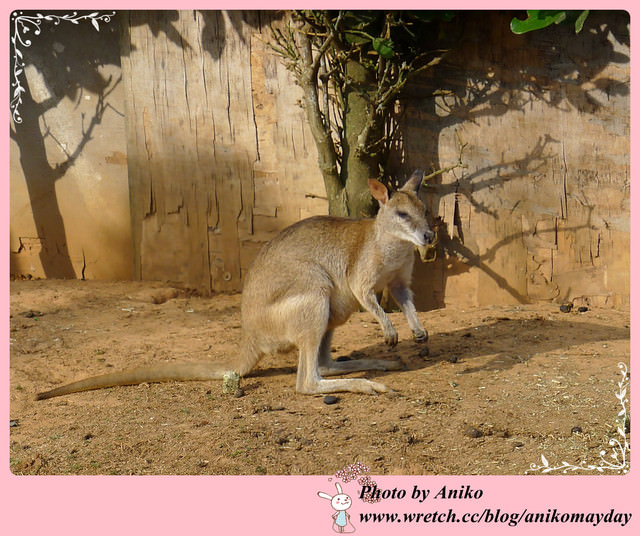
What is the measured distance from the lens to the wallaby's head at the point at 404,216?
196 inches

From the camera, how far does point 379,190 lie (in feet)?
16.9

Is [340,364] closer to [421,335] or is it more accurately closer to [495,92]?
[421,335]

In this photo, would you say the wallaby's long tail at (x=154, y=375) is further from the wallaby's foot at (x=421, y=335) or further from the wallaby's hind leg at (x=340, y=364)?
the wallaby's foot at (x=421, y=335)

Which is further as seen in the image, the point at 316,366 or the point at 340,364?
the point at 340,364

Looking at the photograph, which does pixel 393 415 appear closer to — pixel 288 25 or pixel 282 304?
pixel 282 304

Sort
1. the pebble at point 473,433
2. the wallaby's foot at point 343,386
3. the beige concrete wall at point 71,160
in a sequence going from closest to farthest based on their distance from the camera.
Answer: the pebble at point 473,433
the wallaby's foot at point 343,386
the beige concrete wall at point 71,160

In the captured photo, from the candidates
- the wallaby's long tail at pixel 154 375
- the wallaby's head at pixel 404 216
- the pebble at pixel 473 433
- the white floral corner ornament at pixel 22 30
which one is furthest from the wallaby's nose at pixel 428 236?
the white floral corner ornament at pixel 22 30

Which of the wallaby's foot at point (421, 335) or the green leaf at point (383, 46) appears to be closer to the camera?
the wallaby's foot at point (421, 335)

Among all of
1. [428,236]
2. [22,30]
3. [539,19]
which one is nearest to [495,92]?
[539,19]

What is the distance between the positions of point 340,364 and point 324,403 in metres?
0.62

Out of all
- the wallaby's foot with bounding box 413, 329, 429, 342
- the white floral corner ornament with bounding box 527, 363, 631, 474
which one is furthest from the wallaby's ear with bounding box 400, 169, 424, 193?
the white floral corner ornament with bounding box 527, 363, 631, 474

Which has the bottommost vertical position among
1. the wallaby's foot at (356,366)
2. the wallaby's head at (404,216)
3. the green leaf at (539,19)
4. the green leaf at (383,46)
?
the wallaby's foot at (356,366)

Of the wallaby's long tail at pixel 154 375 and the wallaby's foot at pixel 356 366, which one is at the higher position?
the wallaby's long tail at pixel 154 375

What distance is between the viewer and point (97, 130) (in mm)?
7445
